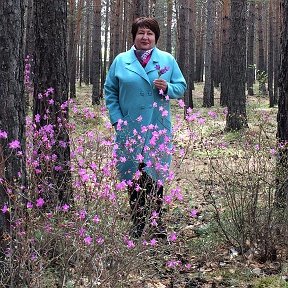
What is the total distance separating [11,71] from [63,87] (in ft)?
5.11

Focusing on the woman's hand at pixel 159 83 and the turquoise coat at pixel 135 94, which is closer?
the woman's hand at pixel 159 83

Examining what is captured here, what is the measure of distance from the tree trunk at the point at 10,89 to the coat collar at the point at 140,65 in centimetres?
117

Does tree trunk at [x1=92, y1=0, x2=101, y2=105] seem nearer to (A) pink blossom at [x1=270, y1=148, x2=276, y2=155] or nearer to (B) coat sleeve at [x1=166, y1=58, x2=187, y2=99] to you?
(B) coat sleeve at [x1=166, y1=58, x2=187, y2=99]

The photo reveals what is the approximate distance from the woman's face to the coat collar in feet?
0.23

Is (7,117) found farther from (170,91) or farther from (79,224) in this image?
(170,91)

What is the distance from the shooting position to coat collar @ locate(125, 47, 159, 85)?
12.1 ft

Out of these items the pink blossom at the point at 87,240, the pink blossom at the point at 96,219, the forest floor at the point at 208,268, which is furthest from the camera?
Result: the forest floor at the point at 208,268

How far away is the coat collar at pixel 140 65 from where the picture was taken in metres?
3.70

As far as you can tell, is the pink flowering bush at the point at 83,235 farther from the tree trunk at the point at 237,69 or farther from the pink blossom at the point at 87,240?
the tree trunk at the point at 237,69

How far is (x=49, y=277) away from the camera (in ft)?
9.92

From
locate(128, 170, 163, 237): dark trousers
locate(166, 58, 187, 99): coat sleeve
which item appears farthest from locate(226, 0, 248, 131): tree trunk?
locate(128, 170, 163, 237): dark trousers

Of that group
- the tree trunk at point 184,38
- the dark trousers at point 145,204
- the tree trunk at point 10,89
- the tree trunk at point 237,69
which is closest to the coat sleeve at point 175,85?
the dark trousers at point 145,204

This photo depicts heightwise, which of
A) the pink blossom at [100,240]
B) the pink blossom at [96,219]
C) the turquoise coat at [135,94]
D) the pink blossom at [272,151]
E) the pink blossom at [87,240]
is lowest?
the pink blossom at [100,240]

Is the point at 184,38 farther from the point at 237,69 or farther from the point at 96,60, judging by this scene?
the point at 237,69
